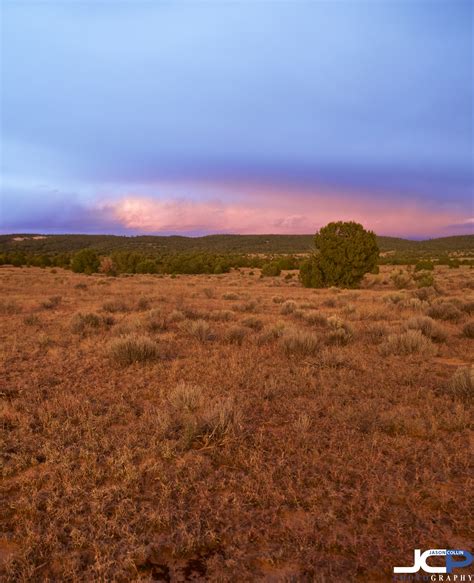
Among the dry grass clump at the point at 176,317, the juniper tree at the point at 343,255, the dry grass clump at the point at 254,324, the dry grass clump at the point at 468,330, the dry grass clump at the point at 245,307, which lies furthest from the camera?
the juniper tree at the point at 343,255

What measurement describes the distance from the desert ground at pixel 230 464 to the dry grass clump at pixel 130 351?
3 cm

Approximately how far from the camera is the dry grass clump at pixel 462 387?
18.5 feet

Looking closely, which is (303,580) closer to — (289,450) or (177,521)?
(177,521)

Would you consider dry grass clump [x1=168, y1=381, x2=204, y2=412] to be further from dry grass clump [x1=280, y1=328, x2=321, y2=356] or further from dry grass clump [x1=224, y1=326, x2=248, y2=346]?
dry grass clump [x1=224, y1=326, x2=248, y2=346]

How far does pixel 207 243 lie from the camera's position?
122 m

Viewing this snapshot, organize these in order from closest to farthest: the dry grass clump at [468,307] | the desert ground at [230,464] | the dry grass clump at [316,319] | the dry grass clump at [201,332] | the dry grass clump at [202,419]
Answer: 1. the desert ground at [230,464]
2. the dry grass clump at [202,419]
3. the dry grass clump at [201,332]
4. the dry grass clump at [316,319]
5. the dry grass clump at [468,307]

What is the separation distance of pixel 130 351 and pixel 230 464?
4.22 meters

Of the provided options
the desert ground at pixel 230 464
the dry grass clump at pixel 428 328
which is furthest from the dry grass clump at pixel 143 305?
the dry grass clump at pixel 428 328

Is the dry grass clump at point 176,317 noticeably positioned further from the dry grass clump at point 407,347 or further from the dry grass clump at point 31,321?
the dry grass clump at point 407,347

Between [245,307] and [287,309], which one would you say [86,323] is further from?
[287,309]

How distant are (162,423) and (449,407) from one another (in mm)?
4040

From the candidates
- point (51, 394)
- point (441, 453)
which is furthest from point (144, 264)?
point (441, 453)

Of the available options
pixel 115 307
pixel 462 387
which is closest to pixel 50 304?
pixel 115 307

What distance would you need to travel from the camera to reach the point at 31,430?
4668 millimetres
